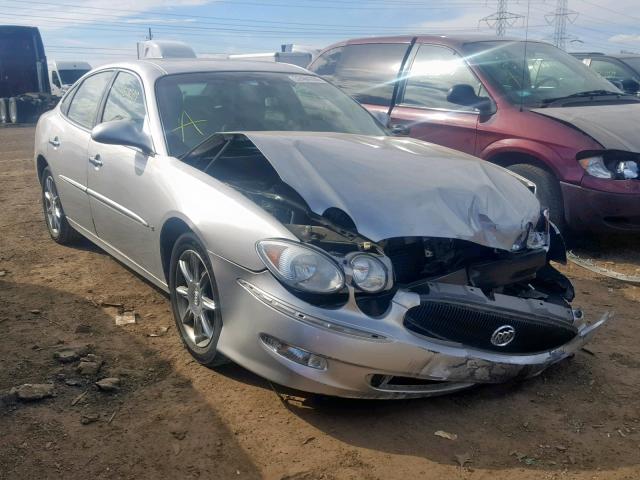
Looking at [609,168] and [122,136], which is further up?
[122,136]

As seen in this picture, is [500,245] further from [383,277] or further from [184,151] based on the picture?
[184,151]

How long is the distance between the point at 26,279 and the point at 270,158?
255 centimetres

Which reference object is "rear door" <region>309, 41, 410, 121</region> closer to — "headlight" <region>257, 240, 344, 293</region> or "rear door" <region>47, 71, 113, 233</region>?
"rear door" <region>47, 71, 113, 233</region>

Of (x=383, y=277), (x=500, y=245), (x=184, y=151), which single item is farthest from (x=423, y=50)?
(x=383, y=277)

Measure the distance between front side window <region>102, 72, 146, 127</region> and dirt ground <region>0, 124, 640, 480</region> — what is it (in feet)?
4.40

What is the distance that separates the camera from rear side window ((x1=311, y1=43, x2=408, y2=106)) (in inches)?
272

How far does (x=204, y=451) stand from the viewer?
2797 millimetres

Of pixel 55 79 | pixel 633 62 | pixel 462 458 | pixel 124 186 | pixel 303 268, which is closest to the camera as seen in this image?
pixel 462 458

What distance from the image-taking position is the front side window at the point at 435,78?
628cm

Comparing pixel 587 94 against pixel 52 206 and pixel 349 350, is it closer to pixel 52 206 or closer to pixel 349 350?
pixel 349 350

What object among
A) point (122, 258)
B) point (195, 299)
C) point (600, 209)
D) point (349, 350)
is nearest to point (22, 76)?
point (122, 258)

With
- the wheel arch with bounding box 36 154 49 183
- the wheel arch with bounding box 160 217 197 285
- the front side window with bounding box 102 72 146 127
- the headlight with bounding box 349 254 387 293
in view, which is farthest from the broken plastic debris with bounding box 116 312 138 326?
the wheel arch with bounding box 36 154 49 183

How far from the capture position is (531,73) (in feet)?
20.7

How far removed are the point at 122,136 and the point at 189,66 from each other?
89cm
